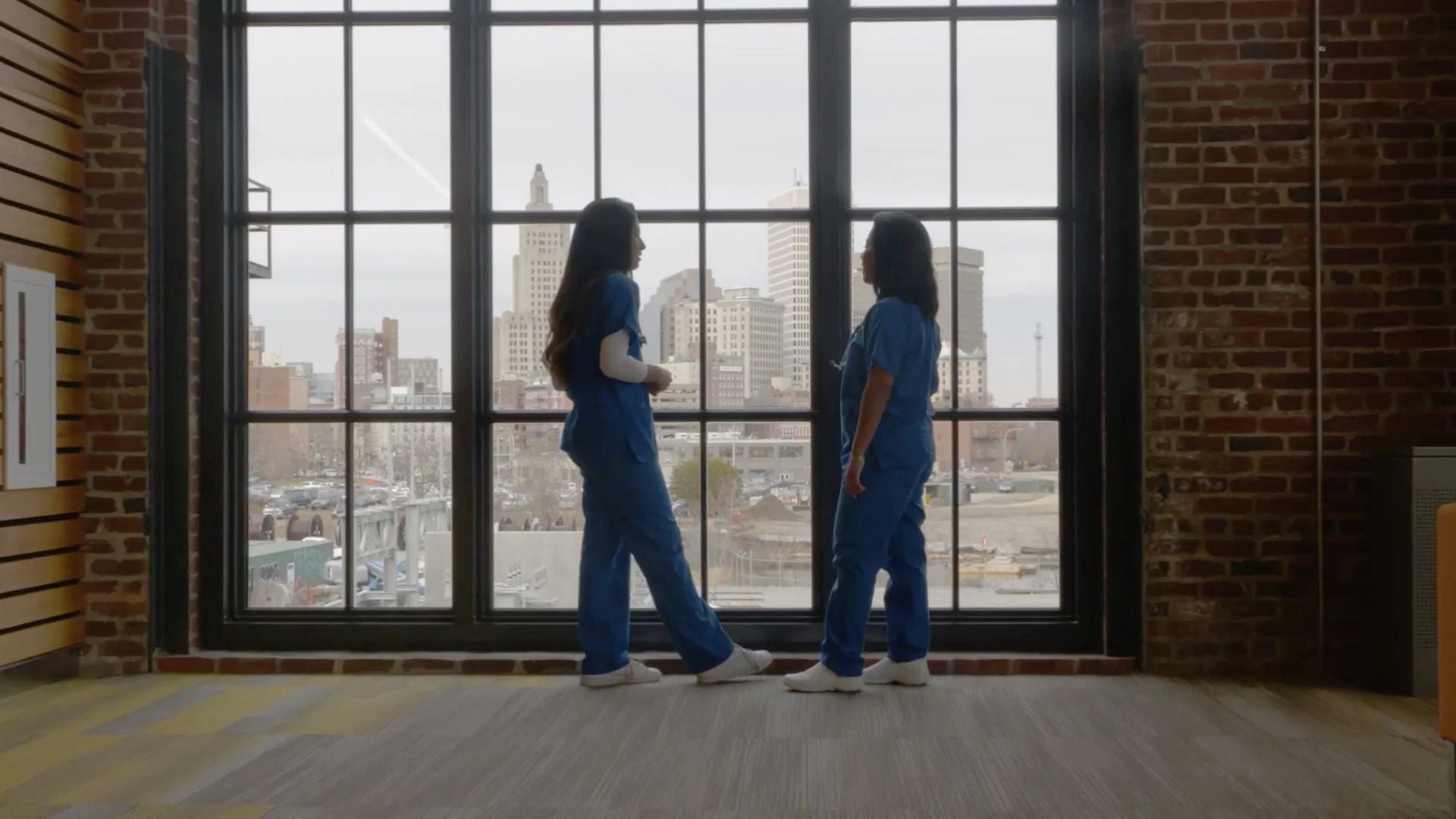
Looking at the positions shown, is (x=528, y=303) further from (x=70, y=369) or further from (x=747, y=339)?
(x=70, y=369)

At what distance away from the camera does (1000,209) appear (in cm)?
404

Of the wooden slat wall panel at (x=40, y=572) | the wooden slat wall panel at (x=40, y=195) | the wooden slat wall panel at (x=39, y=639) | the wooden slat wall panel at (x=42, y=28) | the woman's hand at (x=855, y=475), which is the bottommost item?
the wooden slat wall panel at (x=39, y=639)

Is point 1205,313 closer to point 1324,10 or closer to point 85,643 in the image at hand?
point 1324,10

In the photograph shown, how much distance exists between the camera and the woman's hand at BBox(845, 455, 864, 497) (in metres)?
3.49

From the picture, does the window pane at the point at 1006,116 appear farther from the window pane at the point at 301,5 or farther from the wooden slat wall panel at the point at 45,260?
the wooden slat wall panel at the point at 45,260

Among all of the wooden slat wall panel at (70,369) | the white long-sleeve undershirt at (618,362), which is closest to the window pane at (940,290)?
the white long-sleeve undershirt at (618,362)

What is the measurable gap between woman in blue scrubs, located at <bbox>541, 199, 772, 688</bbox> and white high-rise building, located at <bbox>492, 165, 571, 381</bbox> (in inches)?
19.2

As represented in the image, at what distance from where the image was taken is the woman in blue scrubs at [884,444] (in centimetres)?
350

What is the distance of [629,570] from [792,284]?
47.6 inches

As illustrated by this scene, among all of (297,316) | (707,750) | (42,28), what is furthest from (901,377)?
(42,28)

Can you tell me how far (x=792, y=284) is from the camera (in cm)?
407

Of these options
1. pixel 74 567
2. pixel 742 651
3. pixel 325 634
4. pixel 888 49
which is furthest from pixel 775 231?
pixel 74 567

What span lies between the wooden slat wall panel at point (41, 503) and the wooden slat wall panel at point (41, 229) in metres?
0.84

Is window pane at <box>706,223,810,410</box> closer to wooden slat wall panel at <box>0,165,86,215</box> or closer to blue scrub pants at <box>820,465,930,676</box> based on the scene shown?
blue scrub pants at <box>820,465,930,676</box>
